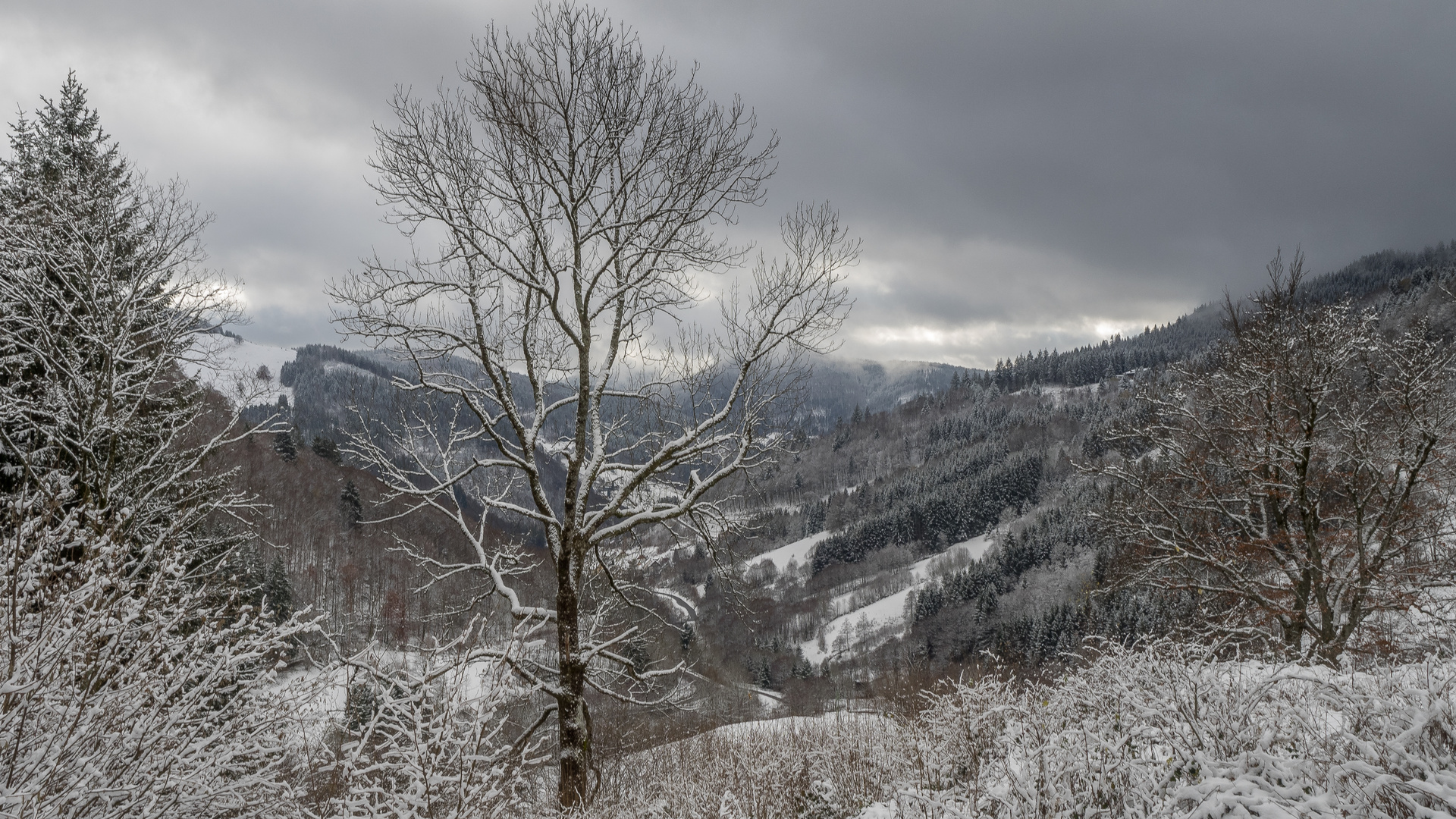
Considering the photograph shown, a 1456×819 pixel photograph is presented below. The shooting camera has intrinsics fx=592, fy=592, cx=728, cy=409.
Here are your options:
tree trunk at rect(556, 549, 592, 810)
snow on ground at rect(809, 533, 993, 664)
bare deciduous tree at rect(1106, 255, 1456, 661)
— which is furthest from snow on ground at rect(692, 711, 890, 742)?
snow on ground at rect(809, 533, 993, 664)

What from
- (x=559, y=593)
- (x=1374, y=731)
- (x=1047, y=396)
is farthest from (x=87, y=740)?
(x=1047, y=396)

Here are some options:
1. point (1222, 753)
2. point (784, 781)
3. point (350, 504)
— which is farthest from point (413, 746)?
point (350, 504)

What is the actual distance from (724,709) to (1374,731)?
56420 mm

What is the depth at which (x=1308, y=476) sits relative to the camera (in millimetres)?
11039

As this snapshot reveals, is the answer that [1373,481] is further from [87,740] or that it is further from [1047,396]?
[1047,396]

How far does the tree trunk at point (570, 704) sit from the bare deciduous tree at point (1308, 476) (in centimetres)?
987

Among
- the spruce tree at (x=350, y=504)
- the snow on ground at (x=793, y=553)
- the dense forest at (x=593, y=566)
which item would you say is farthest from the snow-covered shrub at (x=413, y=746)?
the snow on ground at (x=793, y=553)

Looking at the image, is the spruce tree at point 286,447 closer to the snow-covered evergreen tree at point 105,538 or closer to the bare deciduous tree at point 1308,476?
the snow-covered evergreen tree at point 105,538

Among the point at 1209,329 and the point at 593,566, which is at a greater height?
the point at 1209,329

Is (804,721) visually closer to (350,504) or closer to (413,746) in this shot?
(413,746)

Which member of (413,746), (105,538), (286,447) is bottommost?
(286,447)

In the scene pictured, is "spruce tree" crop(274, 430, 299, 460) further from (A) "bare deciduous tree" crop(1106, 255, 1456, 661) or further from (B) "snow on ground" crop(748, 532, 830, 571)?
(B) "snow on ground" crop(748, 532, 830, 571)

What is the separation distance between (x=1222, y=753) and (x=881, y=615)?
11293 cm

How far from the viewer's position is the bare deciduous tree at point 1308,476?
31.6 ft
